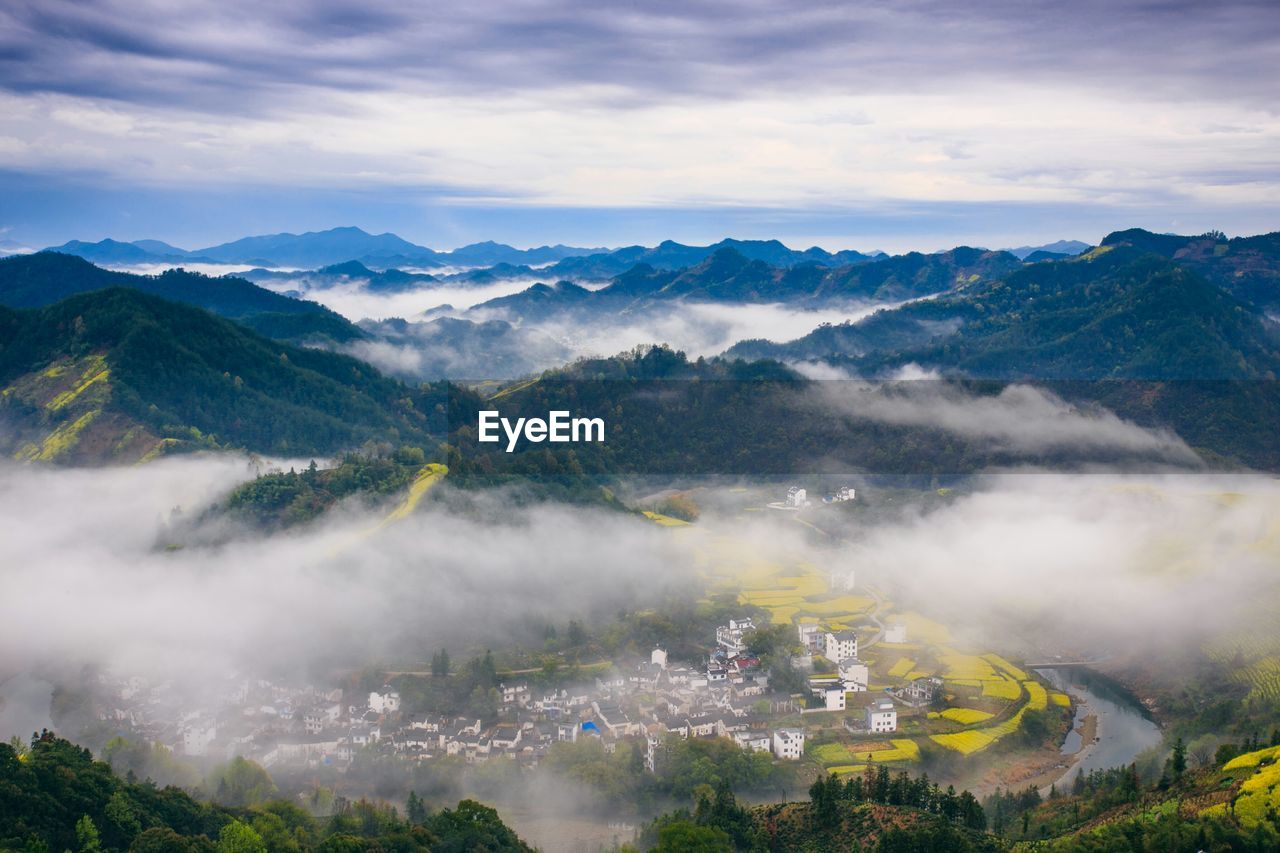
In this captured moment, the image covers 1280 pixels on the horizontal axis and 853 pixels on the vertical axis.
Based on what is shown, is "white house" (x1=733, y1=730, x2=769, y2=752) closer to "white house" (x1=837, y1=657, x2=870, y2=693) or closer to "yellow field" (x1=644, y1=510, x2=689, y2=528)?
"white house" (x1=837, y1=657, x2=870, y2=693)

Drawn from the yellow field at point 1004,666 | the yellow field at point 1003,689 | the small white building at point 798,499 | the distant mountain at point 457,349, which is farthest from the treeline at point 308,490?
the distant mountain at point 457,349

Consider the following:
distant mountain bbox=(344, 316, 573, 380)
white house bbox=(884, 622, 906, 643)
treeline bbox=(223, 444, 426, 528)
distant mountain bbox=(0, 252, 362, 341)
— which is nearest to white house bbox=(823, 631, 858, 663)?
white house bbox=(884, 622, 906, 643)

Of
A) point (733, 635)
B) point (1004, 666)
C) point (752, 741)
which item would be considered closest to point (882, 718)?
point (752, 741)

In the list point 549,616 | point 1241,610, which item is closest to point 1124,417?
point 1241,610

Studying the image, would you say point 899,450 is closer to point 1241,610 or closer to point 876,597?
point 876,597

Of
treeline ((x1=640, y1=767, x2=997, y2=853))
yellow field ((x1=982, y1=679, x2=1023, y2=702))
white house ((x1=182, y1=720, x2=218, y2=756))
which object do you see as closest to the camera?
treeline ((x1=640, y1=767, x2=997, y2=853))

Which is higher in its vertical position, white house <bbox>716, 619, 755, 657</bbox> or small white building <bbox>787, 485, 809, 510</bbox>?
small white building <bbox>787, 485, 809, 510</bbox>
